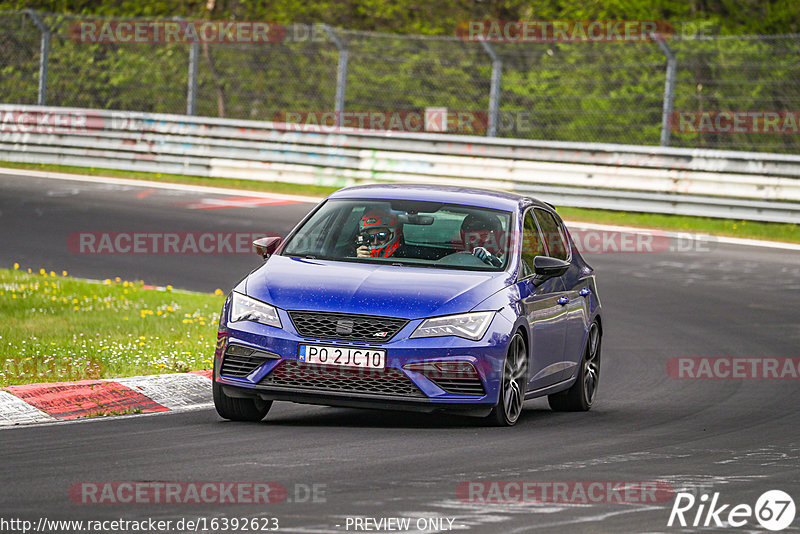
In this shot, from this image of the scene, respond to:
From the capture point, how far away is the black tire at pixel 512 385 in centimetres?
884

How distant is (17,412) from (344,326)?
2.06 meters

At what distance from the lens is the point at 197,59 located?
26.4 metres

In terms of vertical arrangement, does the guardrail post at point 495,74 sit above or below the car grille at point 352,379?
above

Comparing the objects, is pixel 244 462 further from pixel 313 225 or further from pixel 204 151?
pixel 204 151

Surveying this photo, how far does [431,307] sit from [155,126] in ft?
62.6

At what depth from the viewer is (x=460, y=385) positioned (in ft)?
28.1

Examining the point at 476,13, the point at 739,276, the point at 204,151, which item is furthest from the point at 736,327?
the point at 476,13

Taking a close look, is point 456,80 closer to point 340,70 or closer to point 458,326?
point 340,70

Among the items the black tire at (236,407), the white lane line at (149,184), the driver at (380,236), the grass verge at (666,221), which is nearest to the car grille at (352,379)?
the black tire at (236,407)

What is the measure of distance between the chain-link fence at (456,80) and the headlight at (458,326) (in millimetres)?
14409

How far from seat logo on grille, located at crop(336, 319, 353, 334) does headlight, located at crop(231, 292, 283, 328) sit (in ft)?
1.12

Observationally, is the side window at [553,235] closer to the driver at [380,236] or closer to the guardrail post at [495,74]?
the driver at [380,236]

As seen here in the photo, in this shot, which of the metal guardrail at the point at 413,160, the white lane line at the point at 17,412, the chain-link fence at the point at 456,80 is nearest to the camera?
the white lane line at the point at 17,412

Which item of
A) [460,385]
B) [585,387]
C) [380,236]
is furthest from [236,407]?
[585,387]
